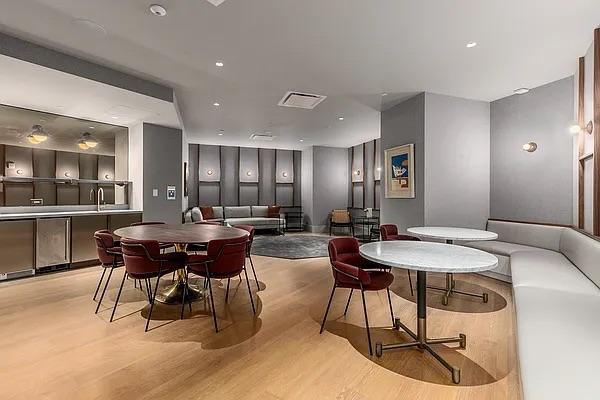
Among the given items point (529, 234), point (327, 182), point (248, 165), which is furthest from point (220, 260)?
point (248, 165)

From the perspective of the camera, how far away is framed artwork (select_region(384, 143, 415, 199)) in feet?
16.4

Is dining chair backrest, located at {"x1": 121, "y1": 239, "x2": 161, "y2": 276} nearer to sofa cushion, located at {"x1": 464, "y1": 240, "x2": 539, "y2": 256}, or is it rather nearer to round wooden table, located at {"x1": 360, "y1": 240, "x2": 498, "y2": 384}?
round wooden table, located at {"x1": 360, "y1": 240, "x2": 498, "y2": 384}

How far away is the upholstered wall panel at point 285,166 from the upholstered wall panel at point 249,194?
0.90m

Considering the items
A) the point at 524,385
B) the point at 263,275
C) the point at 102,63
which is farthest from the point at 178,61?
the point at 524,385

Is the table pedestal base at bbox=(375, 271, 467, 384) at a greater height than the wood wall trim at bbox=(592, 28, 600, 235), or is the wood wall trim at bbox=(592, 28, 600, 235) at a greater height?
the wood wall trim at bbox=(592, 28, 600, 235)

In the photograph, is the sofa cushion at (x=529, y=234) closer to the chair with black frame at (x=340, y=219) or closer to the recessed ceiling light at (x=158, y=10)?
the chair with black frame at (x=340, y=219)

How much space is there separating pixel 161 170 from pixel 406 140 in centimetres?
479

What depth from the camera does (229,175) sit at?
10281 mm

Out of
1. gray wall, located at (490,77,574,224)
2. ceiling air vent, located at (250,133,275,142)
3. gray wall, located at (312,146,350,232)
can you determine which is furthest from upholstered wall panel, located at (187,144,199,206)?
gray wall, located at (490,77,574,224)

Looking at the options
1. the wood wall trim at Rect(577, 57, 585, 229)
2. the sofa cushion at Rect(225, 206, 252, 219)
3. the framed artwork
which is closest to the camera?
the wood wall trim at Rect(577, 57, 585, 229)

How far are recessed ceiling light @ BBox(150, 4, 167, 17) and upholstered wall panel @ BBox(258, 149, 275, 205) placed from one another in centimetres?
781

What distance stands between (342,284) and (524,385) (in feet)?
4.62

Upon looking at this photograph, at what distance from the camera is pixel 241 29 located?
9.83ft

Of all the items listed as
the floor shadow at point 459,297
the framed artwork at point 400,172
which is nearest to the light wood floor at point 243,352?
the floor shadow at point 459,297
